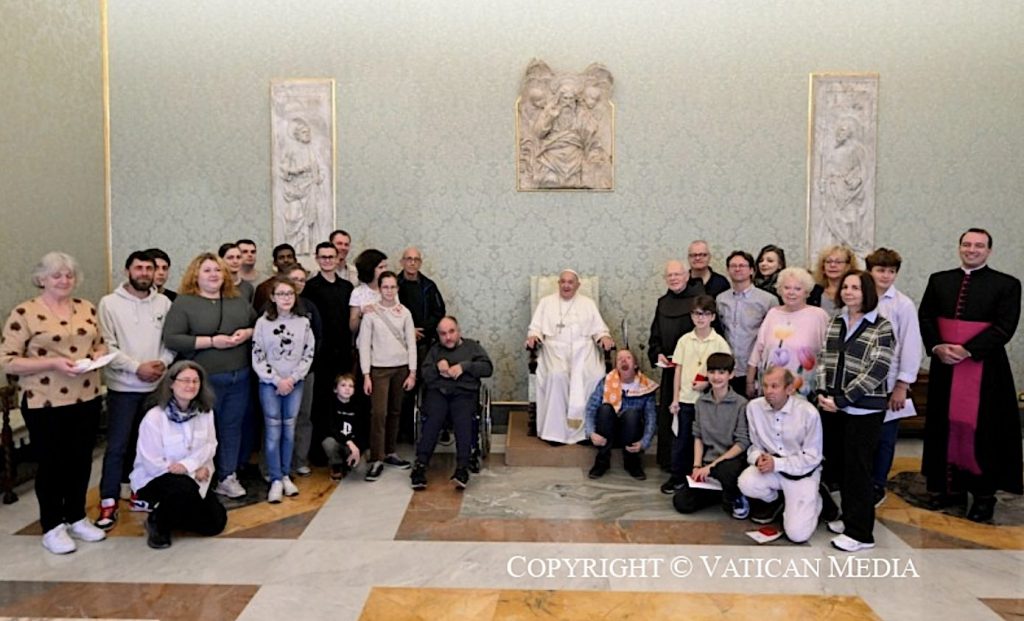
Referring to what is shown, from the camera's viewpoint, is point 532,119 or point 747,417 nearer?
point 747,417

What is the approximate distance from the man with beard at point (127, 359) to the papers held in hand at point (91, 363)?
0.75 ft

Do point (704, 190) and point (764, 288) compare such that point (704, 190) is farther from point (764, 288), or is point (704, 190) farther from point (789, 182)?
point (764, 288)

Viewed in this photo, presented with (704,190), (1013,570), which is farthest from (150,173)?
(1013,570)

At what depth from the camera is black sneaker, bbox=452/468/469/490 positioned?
5.02 metres

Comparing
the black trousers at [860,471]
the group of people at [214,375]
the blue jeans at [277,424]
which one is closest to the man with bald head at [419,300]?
the group of people at [214,375]

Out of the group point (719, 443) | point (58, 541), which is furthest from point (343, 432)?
point (719, 443)

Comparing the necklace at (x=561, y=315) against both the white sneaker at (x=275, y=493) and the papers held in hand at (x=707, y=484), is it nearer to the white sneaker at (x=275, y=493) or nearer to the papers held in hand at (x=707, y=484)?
the papers held in hand at (x=707, y=484)

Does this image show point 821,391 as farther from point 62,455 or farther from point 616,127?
point 62,455

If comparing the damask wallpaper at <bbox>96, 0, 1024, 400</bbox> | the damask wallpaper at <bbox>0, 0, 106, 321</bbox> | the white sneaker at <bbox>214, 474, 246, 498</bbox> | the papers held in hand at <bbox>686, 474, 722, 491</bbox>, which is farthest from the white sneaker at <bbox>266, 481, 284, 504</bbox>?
the damask wallpaper at <bbox>96, 0, 1024, 400</bbox>

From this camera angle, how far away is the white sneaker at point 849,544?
4.01 m

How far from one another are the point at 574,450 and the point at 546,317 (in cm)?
111

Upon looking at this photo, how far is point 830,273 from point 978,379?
1034 millimetres

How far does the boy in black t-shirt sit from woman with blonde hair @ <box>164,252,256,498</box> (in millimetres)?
580

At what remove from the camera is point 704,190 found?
6.88m
